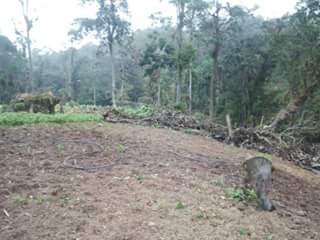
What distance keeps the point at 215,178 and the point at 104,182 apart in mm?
1616

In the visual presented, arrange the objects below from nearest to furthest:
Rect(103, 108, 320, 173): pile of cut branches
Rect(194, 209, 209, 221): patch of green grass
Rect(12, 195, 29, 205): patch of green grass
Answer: Rect(194, 209, 209, 221): patch of green grass
Rect(12, 195, 29, 205): patch of green grass
Rect(103, 108, 320, 173): pile of cut branches

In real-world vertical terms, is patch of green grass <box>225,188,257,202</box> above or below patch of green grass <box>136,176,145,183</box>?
below

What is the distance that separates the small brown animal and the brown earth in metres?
0.12

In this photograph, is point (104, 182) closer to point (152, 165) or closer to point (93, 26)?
point (152, 165)

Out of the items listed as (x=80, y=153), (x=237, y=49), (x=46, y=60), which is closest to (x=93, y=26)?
(x=237, y=49)

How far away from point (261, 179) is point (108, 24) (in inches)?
596

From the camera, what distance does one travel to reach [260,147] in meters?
8.47

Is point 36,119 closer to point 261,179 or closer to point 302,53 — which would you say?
point 261,179

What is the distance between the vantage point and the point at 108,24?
17359mm

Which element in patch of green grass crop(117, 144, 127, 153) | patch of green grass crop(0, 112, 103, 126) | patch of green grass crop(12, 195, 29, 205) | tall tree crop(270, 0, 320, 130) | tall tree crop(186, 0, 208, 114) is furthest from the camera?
tall tree crop(186, 0, 208, 114)

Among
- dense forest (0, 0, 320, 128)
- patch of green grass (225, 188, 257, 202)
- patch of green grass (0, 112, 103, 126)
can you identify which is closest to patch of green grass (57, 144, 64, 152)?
patch of green grass (0, 112, 103, 126)

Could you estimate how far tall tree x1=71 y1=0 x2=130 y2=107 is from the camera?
17.0m

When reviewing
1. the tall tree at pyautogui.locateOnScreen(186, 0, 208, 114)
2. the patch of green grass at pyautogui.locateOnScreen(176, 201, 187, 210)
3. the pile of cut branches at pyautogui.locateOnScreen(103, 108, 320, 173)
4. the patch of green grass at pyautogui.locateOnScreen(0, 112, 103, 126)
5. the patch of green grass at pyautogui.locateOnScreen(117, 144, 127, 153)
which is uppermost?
the tall tree at pyautogui.locateOnScreen(186, 0, 208, 114)

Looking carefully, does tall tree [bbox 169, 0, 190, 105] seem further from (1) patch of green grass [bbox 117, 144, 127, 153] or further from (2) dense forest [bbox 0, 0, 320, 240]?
(1) patch of green grass [bbox 117, 144, 127, 153]
